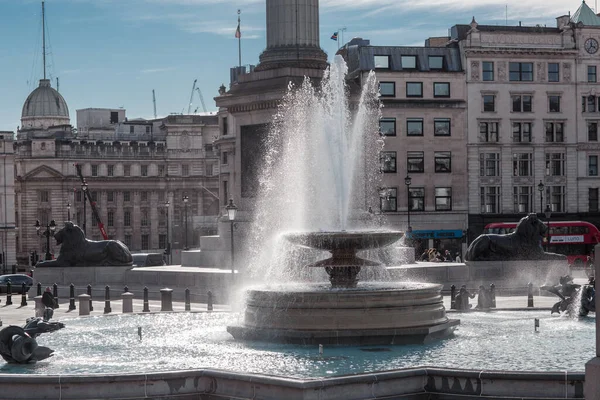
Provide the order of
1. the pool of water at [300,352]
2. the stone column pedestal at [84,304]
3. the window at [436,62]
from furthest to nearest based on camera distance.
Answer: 1. the window at [436,62]
2. the stone column pedestal at [84,304]
3. the pool of water at [300,352]

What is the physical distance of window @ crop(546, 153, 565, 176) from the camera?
84.9m

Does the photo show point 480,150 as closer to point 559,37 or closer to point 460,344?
point 559,37

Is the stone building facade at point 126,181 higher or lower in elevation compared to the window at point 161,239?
higher

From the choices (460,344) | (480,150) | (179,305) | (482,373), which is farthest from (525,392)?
(480,150)

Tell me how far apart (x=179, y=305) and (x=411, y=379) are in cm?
2343

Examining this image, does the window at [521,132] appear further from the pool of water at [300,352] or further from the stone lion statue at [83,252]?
the pool of water at [300,352]

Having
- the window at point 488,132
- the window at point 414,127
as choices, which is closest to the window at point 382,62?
the window at point 414,127

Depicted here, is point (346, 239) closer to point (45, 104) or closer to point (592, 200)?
point (592, 200)

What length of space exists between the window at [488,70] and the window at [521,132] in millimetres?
3915

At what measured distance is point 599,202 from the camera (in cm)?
8638

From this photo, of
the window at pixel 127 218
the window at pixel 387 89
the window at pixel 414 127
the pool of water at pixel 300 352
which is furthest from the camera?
the window at pixel 127 218

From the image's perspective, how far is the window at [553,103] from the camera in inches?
3327

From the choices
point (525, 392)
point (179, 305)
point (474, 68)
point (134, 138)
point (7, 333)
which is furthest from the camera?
point (134, 138)

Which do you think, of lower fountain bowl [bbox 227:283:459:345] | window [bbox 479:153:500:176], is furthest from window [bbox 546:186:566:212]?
lower fountain bowl [bbox 227:283:459:345]
